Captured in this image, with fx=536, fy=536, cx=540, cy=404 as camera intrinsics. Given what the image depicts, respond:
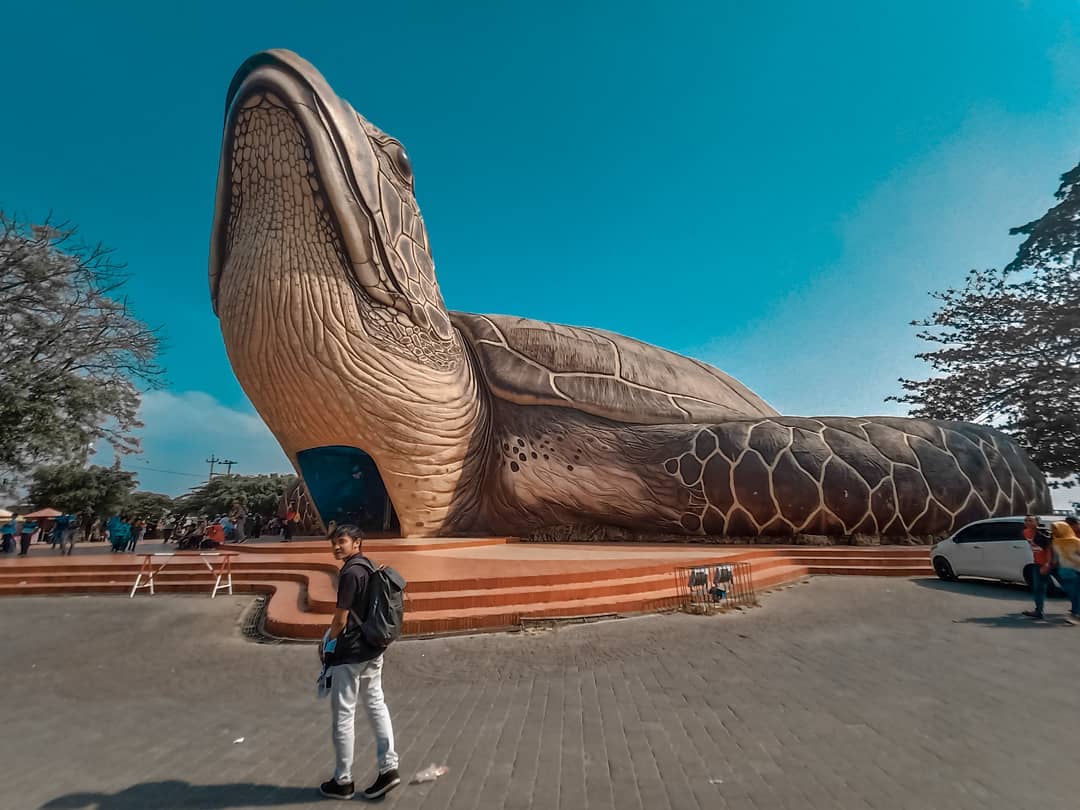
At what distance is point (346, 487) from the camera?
471 inches

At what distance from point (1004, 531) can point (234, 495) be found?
133 feet

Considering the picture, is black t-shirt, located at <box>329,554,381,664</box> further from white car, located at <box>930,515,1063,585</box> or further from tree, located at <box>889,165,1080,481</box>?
tree, located at <box>889,165,1080,481</box>

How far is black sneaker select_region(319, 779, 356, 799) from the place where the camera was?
7.57 ft

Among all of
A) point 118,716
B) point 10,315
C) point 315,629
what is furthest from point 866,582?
point 10,315

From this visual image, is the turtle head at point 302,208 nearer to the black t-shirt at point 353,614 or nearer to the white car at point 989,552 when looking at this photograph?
the black t-shirt at point 353,614

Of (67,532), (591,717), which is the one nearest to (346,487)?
(67,532)

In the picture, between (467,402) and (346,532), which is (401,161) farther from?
(346,532)

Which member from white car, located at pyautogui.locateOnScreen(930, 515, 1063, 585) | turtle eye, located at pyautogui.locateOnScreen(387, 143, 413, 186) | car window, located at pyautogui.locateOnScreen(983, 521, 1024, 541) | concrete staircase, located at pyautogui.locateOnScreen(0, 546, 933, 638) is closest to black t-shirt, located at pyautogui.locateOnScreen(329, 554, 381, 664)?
concrete staircase, located at pyautogui.locateOnScreen(0, 546, 933, 638)

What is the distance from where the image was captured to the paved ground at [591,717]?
2.32 metres

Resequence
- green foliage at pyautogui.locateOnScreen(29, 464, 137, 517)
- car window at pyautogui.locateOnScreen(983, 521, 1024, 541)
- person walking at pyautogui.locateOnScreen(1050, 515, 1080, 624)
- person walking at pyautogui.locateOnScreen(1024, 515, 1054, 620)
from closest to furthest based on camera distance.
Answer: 1. person walking at pyautogui.locateOnScreen(1024, 515, 1054, 620)
2. person walking at pyautogui.locateOnScreen(1050, 515, 1080, 624)
3. car window at pyautogui.locateOnScreen(983, 521, 1024, 541)
4. green foliage at pyautogui.locateOnScreen(29, 464, 137, 517)

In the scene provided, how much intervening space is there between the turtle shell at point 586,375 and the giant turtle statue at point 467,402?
5 cm

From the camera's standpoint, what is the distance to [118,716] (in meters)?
3.36

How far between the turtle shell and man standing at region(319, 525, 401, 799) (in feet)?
29.2

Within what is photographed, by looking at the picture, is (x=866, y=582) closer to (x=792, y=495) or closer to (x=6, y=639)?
(x=792, y=495)
